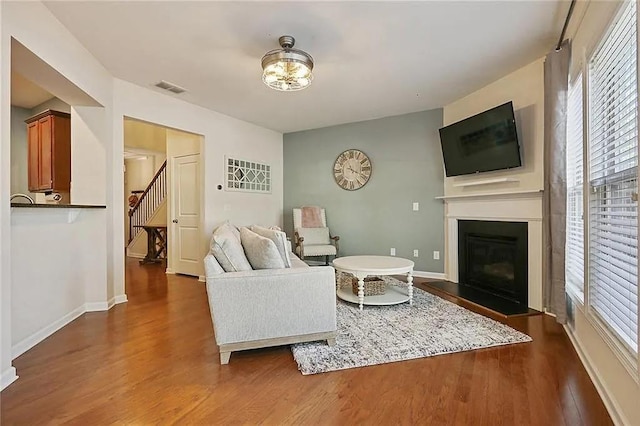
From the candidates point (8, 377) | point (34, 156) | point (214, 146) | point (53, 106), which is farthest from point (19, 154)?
point (8, 377)

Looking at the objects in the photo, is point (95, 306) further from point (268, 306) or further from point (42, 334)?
point (268, 306)

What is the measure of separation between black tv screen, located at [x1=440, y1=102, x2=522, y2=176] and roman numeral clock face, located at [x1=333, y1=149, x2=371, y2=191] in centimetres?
135

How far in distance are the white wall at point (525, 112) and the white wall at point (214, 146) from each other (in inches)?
135

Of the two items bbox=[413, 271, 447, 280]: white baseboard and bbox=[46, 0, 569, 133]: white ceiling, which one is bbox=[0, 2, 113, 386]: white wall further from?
bbox=[413, 271, 447, 280]: white baseboard

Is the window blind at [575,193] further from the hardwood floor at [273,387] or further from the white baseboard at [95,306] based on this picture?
the white baseboard at [95,306]

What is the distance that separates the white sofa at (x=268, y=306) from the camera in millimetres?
2201

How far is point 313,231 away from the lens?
18.0ft

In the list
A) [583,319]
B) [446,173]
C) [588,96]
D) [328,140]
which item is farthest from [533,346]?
[328,140]

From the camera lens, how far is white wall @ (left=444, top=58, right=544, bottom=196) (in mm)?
3295

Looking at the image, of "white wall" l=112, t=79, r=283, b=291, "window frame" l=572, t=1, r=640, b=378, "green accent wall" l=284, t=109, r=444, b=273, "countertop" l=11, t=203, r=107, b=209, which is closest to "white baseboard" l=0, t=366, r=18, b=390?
"countertop" l=11, t=203, r=107, b=209

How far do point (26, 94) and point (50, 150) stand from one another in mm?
1161

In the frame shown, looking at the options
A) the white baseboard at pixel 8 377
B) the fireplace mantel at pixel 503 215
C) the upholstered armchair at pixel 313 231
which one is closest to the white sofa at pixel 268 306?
the white baseboard at pixel 8 377

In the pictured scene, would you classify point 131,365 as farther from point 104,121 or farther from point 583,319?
point 583,319

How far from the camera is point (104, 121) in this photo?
3416 millimetres
